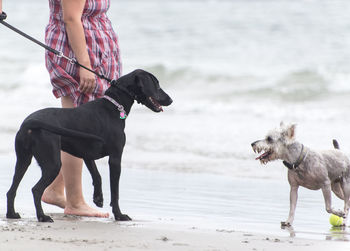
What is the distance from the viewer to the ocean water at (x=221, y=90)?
24.9 feet

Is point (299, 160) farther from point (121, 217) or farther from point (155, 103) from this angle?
point (121, 217)

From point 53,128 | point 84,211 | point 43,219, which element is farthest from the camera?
point 84,211

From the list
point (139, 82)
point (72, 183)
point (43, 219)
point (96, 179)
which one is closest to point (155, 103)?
point (139, 82)

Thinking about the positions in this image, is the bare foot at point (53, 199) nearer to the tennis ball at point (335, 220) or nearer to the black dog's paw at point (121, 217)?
the black dog's paw at point (121, 217)

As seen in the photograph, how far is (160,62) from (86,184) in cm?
1499

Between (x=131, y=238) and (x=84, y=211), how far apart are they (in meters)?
1.23

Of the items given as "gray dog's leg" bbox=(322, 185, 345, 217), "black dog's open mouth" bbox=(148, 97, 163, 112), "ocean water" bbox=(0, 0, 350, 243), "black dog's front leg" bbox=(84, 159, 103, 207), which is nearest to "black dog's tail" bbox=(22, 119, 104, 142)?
"black dog's front leg" bbox=(84, 159, 103, 207)

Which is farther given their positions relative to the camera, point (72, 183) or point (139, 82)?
point (72, 183)

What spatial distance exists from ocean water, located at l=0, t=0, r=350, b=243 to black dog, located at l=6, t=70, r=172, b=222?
0.97m

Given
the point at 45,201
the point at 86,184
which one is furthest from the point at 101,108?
the point at 86,184

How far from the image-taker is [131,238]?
14.2ft

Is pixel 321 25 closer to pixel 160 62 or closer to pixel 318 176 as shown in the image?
pixel 160 62

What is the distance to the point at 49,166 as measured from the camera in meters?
4.79

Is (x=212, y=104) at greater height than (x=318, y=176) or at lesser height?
greater
